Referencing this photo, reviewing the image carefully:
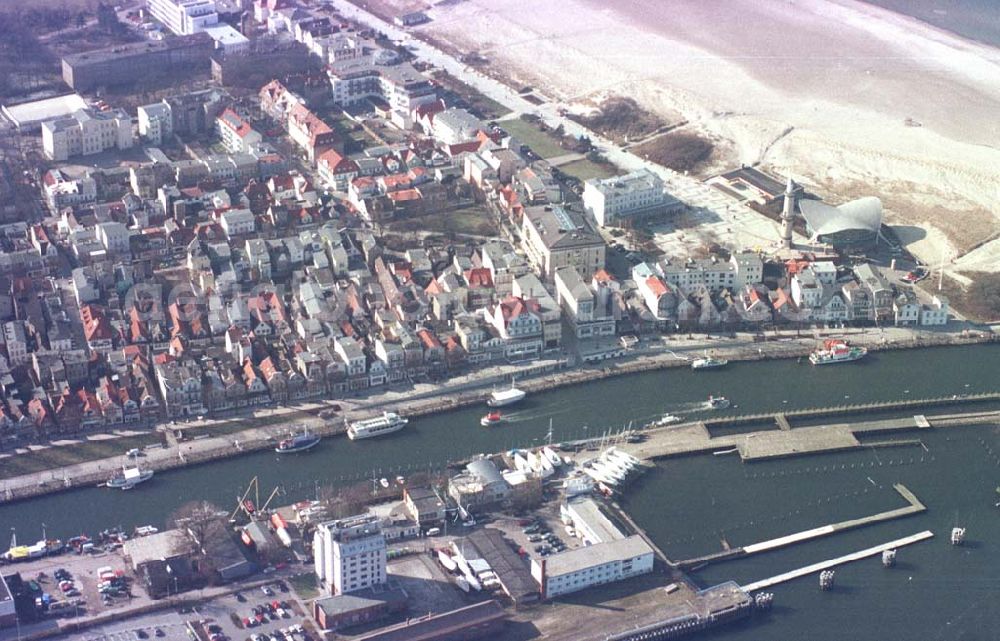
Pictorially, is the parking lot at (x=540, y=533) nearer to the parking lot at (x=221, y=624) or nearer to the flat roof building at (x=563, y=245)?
the parking lot at (x=221, y=624)

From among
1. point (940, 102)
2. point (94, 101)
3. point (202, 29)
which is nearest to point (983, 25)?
point (940, 102)

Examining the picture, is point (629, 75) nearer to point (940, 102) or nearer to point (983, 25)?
point (940, 102)

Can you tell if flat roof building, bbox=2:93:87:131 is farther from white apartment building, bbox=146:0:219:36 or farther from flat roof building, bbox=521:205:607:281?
flat roof building, bbox=521:205:607:281

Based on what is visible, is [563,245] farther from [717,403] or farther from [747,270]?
[717,403]

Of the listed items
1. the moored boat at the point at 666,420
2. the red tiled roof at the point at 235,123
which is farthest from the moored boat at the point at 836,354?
the red tiled roof at the point at 235,123

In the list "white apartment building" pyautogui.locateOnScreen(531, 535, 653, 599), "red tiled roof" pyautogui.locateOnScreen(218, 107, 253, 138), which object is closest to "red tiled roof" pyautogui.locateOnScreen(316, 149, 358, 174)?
"red tiled roof" pyautogui.locateOnScreen(218, 107, 253, 138)

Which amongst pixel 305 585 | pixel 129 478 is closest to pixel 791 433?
pixel 305 585

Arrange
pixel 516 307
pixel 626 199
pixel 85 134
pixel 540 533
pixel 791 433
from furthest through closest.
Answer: pixel 85 134
pixel 626 199
pixel 516 307
pixel 791 433
pixel 540 533
